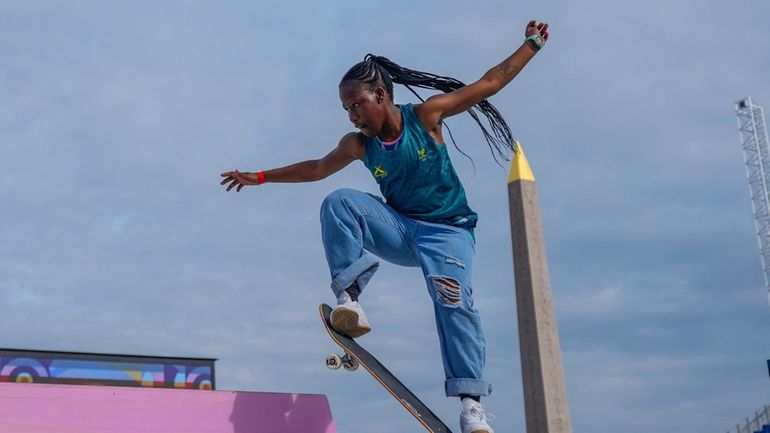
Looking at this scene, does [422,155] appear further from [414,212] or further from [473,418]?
[473,418]

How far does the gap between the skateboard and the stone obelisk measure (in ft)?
34.2

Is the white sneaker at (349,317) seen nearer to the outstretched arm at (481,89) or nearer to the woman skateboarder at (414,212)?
the woman skateboarder at (414,212)

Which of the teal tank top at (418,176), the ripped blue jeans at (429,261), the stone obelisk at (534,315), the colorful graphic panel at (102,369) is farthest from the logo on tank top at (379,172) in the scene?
the colorful graphic panel at (102,369)

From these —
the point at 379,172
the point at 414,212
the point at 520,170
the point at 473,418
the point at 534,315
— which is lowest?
the point at 473,418

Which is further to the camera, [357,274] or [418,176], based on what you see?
[418,176]

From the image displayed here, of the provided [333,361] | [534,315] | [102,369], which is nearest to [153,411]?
[333,361]

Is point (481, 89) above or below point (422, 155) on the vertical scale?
above

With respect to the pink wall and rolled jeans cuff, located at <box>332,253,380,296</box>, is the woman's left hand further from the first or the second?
the pink wall

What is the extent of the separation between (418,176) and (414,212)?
6.4 inches

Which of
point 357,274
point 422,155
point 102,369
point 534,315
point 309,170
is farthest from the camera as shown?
point 102,369

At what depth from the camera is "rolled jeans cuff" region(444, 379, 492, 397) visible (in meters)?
3.99

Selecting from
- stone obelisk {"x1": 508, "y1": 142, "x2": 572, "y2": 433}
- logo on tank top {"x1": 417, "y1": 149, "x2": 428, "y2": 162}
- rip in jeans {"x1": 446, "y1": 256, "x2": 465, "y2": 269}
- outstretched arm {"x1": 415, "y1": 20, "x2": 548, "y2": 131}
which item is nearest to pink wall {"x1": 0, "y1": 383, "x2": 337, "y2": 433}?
rip in jeans {"x1": 446, "y1": 256, "x2": 465, "y2": 269}

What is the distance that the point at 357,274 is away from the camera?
13.1 ft

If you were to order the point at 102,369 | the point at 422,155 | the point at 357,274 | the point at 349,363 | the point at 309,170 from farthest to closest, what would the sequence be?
the point at 102,369, the point at 309,170, the point at 422,155, the point at 349,363, the point at 357,274
